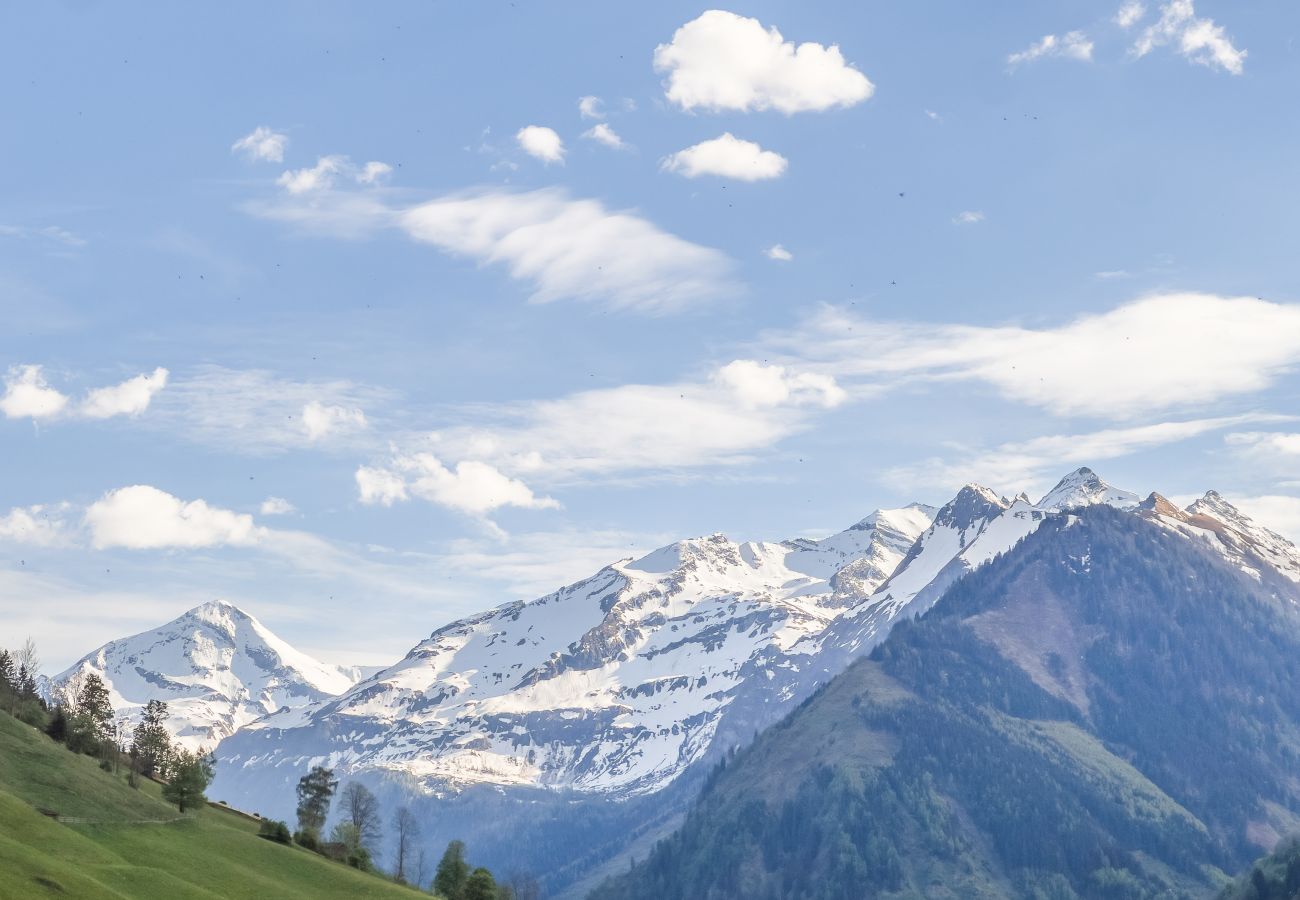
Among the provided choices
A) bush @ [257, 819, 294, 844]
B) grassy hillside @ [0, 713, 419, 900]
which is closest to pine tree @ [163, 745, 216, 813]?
grassy hillside @ [0, 713, 419, 900]

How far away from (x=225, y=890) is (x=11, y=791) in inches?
919

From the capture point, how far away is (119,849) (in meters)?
133

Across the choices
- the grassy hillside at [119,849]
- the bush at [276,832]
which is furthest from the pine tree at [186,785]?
the bush at [276,832]

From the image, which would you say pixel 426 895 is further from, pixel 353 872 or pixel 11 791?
pixel 11 791

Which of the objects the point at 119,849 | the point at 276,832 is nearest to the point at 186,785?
the point at 276,832

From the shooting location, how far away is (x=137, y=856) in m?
132

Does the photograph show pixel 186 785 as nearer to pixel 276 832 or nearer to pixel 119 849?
pixel 276 832

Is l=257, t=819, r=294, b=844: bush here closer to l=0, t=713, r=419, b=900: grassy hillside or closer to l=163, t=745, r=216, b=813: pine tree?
l=0, t=713, r=419, b=900: grassy hillside

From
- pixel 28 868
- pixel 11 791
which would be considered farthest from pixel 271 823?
pixel 28 868

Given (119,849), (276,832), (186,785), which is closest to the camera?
(119,849)

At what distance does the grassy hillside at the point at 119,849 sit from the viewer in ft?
367

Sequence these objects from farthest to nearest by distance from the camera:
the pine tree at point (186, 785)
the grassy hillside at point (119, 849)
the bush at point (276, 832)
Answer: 1. the bush at point (276, 832)
2. the pine tree at point (186, 785)
3. the grassy hillside at point (119, 849)

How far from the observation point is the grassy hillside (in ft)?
367

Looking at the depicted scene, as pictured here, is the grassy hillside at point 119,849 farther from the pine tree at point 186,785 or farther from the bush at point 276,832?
the bush at point 276,832
